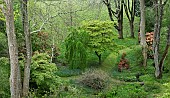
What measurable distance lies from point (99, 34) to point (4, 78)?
1063 centimetres

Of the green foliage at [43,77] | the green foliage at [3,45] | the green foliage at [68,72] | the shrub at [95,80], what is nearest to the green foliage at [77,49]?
the green foliage at [68,72]

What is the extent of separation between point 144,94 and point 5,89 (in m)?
8.16

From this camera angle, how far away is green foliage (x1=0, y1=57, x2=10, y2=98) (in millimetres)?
16328

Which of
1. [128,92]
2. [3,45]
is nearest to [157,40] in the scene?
[128,92]

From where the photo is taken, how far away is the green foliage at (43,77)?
1784 centimetres

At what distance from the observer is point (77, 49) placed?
23.9 m

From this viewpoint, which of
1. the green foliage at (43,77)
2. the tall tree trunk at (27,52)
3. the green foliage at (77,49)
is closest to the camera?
the tall tree trunk at (27,52)

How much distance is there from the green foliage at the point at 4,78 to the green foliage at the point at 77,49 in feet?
24.8

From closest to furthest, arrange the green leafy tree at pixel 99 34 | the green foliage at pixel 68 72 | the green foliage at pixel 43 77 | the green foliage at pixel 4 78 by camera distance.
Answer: the green foliage at pixel 4 78
the green foliage at pixel 43 77
the green foliage at pixel 68 72
the green leafy tree at pixel 99 34

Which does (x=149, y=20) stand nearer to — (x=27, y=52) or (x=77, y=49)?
(x=77, y=49)

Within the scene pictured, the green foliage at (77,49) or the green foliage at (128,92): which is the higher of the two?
the green foliage at (77,49)

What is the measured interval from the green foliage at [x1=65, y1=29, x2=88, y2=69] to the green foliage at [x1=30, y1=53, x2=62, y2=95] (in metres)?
5.42

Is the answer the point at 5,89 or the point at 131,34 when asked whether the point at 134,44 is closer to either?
the point at 131,34

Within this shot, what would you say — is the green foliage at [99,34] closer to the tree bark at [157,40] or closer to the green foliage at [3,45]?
the tree bark at [157,40]
